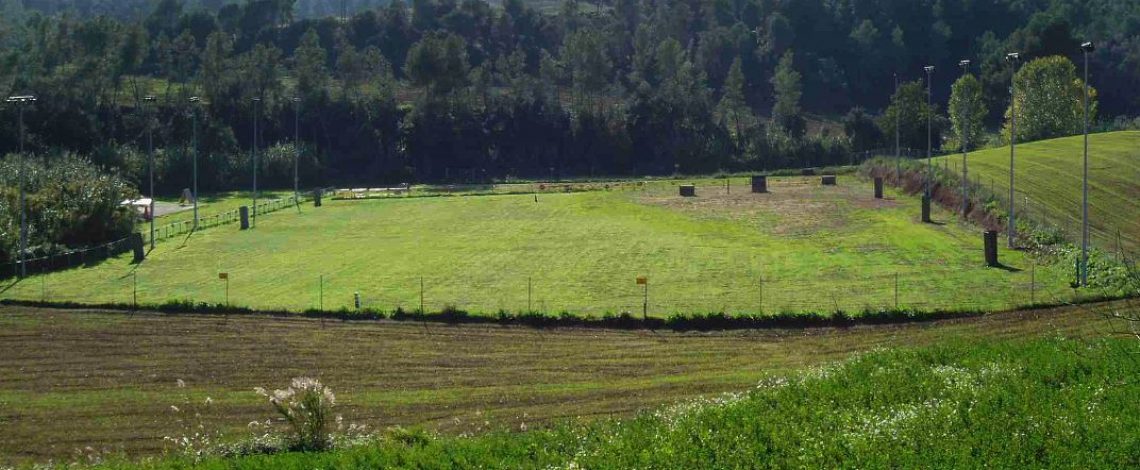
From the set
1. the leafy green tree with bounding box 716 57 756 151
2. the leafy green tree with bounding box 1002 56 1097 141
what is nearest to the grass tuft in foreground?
the leafy green tree with bounding box 1002 56 1097 141

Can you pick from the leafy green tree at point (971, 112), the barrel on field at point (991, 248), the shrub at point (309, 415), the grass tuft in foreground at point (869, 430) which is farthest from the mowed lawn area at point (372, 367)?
the leafy green tree at point (971, 112)

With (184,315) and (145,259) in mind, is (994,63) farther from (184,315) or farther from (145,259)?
(184,315)

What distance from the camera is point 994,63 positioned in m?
133

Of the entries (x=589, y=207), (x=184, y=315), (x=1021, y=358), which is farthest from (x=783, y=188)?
(x=1021, y=358)

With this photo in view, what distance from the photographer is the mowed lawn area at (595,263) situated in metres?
41.8

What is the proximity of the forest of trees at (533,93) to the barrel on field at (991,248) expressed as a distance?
169 feet

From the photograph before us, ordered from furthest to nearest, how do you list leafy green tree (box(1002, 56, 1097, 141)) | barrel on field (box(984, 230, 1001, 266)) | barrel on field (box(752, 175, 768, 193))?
leafy green tree (box(1002, 56, 1097, 141)) < barrel on field (box(752, 175, 768, 193)) < barrel on field (box(984, 230, 1001, 266))

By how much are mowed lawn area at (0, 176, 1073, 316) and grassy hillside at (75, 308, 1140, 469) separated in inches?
541

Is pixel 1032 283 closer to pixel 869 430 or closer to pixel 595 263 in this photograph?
pixel 595 263

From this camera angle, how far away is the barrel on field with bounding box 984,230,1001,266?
153 ft

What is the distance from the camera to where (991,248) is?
4662 cm

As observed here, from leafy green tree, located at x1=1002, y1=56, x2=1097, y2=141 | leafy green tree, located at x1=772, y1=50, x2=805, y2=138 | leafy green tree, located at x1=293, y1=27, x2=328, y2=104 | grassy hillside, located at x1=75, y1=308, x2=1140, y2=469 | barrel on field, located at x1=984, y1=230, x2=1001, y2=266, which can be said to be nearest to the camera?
grassy hillside, located at x1=75, y1=308, x2=1140, y2=469

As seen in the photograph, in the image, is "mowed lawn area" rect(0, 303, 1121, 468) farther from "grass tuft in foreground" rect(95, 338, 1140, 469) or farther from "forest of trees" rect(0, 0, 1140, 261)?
"forest of trees" rect(0, 0, 1140, 261)

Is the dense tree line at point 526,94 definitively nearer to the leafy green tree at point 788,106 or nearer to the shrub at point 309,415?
the leafy green tree at point 788,106
